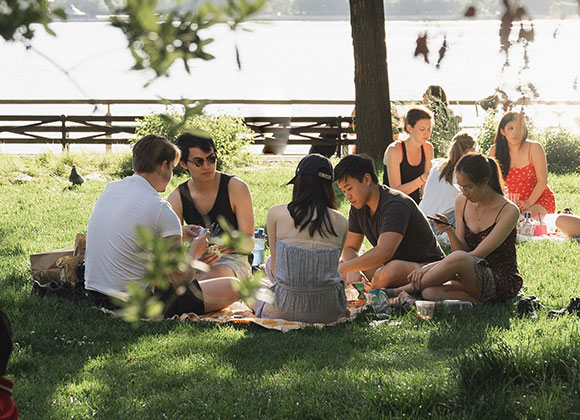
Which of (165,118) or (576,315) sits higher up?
(165,118)

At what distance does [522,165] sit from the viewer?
26.9 ft

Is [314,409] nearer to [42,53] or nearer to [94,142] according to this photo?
[42,53]

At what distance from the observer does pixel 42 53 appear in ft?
4.45

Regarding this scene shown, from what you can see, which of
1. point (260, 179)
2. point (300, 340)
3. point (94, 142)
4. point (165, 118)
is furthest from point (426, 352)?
point (94, 142)

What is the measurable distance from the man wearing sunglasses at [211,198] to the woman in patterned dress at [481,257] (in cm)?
123

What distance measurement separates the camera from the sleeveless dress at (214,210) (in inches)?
234

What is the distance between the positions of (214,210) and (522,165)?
3.66m

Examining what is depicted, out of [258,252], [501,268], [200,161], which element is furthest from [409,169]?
[200,161]

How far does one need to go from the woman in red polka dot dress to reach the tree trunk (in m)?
4.47

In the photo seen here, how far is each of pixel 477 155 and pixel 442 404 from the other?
2296mm

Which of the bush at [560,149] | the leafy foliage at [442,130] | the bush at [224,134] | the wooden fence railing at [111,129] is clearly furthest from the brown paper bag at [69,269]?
the wooden fence railing at [111,129]

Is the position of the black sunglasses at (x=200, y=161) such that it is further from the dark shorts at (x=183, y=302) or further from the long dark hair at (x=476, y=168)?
the long dark hair at (x=476, y=168)

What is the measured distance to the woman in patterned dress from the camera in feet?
17.8

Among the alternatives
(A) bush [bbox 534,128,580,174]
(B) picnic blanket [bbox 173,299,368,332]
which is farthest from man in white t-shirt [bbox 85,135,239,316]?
(A) bush [bbox 534,128,580,174]
